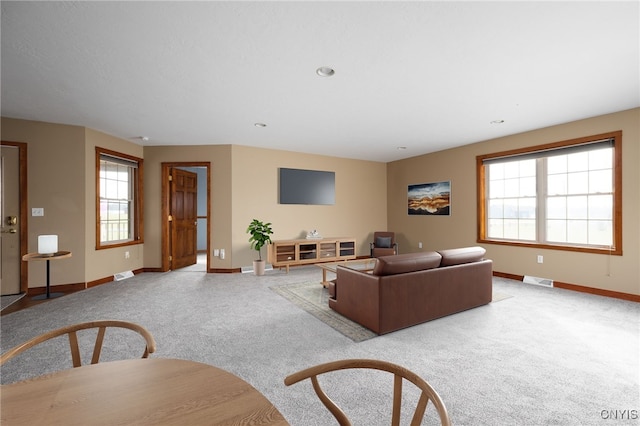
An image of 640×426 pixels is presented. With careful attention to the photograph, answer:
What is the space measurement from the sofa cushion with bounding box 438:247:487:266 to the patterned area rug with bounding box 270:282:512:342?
0.75 metres

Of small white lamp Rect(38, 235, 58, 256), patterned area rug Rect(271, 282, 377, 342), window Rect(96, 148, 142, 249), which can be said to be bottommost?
patterned area rug Rect(271, 282, 377, 342)

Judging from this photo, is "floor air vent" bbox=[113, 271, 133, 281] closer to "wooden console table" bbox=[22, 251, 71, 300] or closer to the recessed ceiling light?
"wooden console table" bbox=[22, 251, 71, 300]

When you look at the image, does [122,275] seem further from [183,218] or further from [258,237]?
[258,237]

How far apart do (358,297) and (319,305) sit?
0.79 m

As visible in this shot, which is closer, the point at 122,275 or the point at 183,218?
the point at 122,275

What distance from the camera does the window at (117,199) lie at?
473cm

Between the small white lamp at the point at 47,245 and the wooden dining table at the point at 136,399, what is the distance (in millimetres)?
3812

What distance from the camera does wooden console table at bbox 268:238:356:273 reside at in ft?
18.3

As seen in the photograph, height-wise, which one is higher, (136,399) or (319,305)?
(136,399)

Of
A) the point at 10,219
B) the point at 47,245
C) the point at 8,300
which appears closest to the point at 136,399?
the point at 47,245

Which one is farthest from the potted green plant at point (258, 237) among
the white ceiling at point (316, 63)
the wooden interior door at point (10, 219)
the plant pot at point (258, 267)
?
the wooden interior door at point (10, 219)

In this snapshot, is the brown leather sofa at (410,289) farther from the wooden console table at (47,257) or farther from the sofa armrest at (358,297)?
the wooden console table at (47,257)

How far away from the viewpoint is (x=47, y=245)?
3.67 meters

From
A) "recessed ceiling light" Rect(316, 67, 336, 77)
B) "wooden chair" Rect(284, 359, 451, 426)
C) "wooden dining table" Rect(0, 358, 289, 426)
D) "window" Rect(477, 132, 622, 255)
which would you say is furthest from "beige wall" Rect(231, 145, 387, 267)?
"wooden chair" Rect(284, 359, 451, 426)
